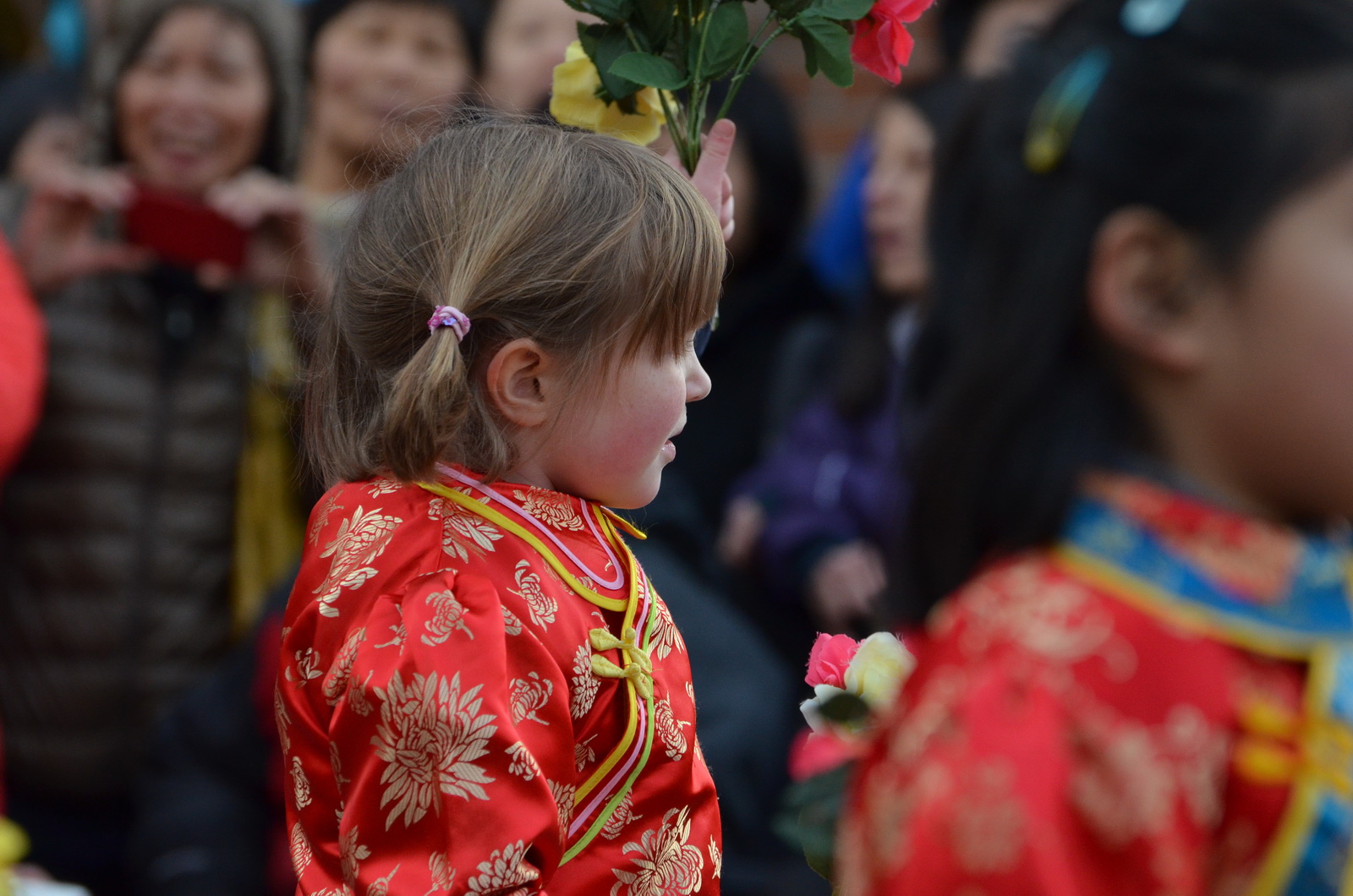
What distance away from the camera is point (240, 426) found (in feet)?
11.0

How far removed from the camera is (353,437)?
169 cm

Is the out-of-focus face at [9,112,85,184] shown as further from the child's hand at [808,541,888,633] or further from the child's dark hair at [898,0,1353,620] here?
the child's dark hair at [898,0,1353,620]

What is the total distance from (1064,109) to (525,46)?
2.93 meters

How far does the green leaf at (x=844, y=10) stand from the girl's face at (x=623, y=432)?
374 mm

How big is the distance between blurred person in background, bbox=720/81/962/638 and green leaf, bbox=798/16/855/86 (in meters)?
1.68

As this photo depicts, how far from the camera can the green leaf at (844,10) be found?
5.44ft

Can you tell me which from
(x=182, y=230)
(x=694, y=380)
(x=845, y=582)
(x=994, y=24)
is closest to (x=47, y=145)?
(x=182, y=230)

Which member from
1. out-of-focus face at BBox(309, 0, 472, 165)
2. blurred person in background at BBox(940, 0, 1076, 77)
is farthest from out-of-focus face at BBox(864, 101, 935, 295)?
out-of-focus face at BBox(309, 0, 472, 165)

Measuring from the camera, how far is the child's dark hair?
1165mm

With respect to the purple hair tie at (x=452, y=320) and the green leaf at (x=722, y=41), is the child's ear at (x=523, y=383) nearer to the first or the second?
the purple hair tie at (x=452, y=320)

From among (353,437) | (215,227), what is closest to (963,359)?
(353,437)

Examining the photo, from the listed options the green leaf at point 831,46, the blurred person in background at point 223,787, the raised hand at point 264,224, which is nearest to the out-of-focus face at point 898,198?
the blurred person in background at point 223,787

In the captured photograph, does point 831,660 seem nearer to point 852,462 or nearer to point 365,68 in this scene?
point 852,462

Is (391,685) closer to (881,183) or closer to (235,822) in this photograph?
(235,822)
